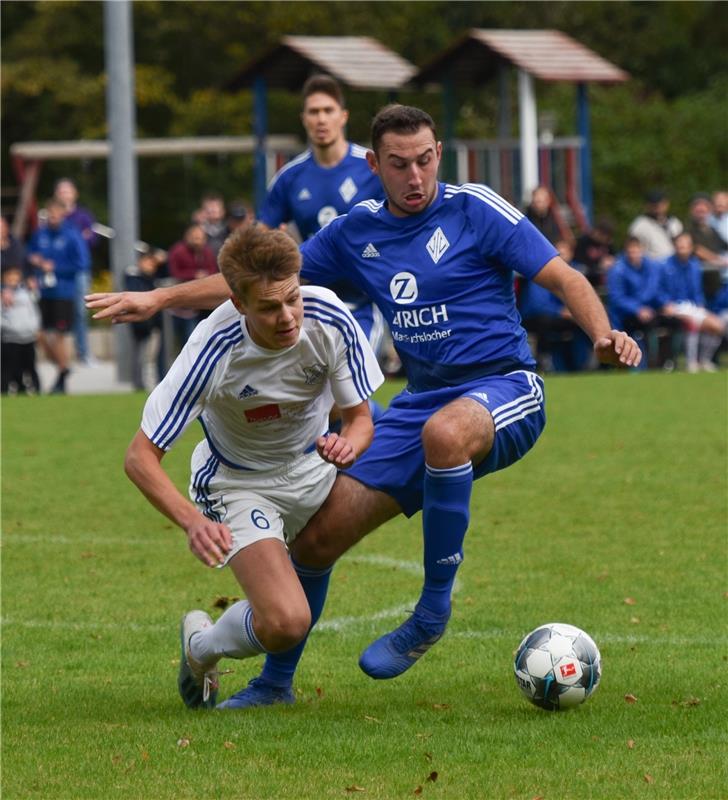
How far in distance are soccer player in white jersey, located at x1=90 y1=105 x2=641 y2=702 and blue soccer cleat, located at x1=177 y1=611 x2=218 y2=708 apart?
0.22 meters

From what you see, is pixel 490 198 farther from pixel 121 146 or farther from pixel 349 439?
pixel 121 146

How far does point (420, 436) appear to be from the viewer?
247 inches

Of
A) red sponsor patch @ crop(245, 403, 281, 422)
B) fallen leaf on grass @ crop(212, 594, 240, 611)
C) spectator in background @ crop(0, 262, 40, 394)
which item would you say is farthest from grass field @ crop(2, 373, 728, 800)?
spectator in background @ crop(0, 262, 40, 394)

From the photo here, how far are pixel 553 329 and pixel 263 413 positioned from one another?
1426 centimetres

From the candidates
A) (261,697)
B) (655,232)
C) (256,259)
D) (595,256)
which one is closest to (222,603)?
(261,697)

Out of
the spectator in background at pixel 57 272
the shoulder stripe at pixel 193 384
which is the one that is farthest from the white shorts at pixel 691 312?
the shoulder stripe at pixel 193 384

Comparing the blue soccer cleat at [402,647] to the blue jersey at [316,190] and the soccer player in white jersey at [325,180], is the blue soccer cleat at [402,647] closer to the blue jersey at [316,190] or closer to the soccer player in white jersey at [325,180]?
the soccer player in white jersey at [325,180]

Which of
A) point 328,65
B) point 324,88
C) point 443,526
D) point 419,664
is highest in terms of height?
point 328,65

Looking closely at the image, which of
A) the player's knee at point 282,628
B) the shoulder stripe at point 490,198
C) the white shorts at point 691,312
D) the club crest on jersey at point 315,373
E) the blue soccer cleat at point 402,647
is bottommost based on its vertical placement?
the blue soccer cleat at point 402,647

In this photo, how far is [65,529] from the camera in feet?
32.8

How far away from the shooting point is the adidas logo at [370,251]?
6391 mm

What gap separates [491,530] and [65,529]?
8.32 ft

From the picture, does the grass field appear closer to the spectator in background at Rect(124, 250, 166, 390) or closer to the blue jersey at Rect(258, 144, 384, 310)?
the blue jersey at Rect(258, 144, 384, 310)

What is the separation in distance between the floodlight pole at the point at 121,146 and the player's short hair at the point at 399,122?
14.8 metres
